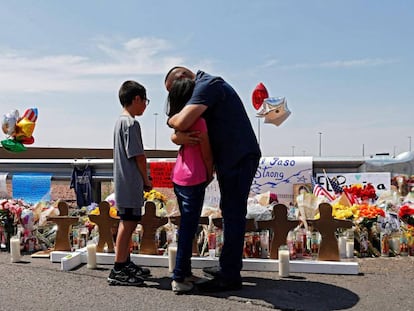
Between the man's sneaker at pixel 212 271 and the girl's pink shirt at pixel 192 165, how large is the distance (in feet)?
2.62

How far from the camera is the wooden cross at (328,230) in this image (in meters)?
5.18

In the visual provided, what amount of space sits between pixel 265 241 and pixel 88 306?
201 centimetres

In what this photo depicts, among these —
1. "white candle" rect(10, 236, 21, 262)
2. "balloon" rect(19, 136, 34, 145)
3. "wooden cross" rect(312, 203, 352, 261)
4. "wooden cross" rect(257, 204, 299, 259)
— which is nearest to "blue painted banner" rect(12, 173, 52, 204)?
"balloon" rect(19, 136, 34, 145)

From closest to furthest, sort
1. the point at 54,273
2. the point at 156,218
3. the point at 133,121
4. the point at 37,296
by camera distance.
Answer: the point at 37,296 → the point at 133,121 → the point at 54,273 → the point at 156,218

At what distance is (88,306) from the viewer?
4.11m

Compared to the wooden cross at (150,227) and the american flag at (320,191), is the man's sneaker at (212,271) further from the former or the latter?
the american flag at (320,191)

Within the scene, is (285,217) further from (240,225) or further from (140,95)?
(140,95)

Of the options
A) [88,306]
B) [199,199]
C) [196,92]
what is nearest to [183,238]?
[199,199]

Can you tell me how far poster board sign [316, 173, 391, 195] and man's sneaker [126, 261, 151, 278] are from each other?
2846mm

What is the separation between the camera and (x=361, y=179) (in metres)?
7.00

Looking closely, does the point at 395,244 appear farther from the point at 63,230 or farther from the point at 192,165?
the point at 63,230

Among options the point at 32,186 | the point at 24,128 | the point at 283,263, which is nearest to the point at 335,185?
the point at 283,263

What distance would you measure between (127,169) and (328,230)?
78.1 inches

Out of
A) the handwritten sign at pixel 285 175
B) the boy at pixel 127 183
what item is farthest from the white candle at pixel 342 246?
the boy at pixel 127 183
